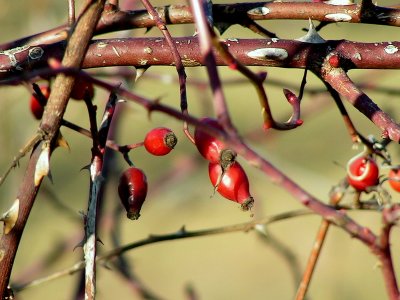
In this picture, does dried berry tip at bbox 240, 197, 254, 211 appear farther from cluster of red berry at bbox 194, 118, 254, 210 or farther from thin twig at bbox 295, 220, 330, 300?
thin twig at bbox 295, 220, 330, 300

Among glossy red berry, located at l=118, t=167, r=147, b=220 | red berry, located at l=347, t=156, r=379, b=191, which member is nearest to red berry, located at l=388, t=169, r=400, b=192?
red berry, located at l=347, t=156, r=379, b=191

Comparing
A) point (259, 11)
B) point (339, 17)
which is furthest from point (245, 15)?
point (339, 17)

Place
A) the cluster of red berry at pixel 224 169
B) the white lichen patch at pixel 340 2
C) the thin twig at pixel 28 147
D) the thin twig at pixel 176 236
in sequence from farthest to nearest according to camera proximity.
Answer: the thin twig at pixel 176 236 < the white lichen patch at pixel 340 2 < the cluster of red berry at pixel 224 169 < the thin twig at pixel 28 147

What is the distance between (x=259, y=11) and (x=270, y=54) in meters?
0.15

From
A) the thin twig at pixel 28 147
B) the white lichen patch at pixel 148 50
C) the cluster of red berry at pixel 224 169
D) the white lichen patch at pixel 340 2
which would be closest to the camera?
the thin twig at pixel 28 147

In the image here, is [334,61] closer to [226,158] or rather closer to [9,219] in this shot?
[226,158]

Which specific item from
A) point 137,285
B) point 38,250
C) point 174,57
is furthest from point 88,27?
point 38,250

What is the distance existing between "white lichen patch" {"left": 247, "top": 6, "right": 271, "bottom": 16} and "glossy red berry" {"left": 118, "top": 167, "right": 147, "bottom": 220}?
31 cm

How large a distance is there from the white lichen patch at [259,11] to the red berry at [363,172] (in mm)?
258

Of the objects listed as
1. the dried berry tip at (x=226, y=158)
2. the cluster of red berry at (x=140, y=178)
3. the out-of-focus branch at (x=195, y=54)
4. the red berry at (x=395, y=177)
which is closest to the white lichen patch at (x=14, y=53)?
the out-of-focus branch at (x=195, y=54)

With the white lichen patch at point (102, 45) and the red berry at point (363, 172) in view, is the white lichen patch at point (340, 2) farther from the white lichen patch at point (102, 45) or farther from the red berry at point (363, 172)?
the white lichen patch at point (102, 45)

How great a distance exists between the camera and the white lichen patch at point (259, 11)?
3.80 ft

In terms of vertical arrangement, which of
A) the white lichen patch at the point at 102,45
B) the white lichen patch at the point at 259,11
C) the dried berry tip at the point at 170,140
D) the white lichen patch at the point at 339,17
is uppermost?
the white lichen patch at the point at 259,11

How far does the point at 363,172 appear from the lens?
3.67 ft
